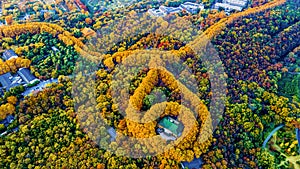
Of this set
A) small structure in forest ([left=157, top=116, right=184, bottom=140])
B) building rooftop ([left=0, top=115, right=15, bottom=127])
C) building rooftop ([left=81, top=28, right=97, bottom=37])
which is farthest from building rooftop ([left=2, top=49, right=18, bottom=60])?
small structure in forest ([left=157, top=116, right=184, bottom=140])

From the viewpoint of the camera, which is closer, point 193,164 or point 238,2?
point 193,164

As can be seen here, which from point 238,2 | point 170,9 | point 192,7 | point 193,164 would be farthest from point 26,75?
point 238,2

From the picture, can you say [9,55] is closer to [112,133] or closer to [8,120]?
[8,120]

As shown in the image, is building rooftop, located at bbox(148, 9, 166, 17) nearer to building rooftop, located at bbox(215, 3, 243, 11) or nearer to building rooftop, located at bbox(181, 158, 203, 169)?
building rooftop, located at bbox(215, 3, 243, 11)

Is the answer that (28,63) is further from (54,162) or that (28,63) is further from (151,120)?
(151,120)

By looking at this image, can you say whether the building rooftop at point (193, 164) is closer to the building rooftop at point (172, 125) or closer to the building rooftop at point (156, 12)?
the building rooftop at point (172, 125)

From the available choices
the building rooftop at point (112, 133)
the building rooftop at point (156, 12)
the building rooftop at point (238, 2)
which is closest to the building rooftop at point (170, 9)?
the building rooftop at point (156, 12)
